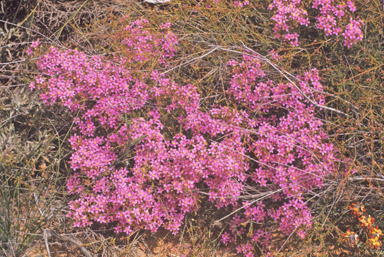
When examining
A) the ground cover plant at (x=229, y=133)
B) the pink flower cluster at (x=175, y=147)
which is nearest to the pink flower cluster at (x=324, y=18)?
the ground cover plant at (x=229, y=133)

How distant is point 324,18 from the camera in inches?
130

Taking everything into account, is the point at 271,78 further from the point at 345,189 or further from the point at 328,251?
the point at 328,251

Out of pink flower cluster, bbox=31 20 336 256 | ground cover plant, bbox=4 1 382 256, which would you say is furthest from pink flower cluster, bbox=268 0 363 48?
pink flower cluster, bbox=31 20 336 256

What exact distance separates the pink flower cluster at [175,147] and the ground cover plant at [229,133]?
0.5 inches

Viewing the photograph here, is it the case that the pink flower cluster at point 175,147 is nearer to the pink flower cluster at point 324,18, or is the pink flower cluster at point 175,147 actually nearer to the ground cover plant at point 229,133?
the ground cover plant at point 229,133

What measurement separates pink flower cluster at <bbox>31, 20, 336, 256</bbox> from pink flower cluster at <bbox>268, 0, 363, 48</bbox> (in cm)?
43

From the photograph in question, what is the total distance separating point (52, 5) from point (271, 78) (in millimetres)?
2673

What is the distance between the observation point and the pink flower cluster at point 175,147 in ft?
10.3

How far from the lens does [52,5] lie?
420 cm

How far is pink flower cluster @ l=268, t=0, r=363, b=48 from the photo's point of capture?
3.26m

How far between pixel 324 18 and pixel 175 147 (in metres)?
1.81

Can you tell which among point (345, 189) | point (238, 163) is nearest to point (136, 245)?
point (238, 163)

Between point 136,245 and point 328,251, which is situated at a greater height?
point 328,251

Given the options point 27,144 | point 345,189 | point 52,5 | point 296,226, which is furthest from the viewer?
point 52,5
